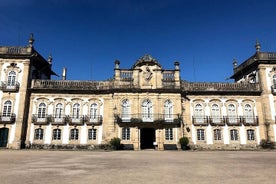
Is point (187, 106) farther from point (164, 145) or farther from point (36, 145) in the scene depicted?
point (36, 145)

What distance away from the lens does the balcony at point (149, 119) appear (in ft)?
88.7

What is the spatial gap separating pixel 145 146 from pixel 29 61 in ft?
61.4

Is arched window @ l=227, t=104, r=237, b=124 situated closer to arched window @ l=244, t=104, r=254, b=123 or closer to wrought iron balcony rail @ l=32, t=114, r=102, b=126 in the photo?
arched window @ l=244, t=104, r=254, b=123

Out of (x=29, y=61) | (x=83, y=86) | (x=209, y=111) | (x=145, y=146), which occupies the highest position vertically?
(x=29, y=61)

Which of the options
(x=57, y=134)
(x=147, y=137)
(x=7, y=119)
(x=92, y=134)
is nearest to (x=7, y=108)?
(x=7, y=119)

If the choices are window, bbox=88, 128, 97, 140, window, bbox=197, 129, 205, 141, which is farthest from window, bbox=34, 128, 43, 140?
window, bbox=197, 129, 205, 141

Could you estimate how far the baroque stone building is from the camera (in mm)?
27250

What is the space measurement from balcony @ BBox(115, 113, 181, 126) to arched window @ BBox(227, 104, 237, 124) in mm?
6998

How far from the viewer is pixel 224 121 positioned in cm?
2845

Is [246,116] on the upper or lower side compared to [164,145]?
upper

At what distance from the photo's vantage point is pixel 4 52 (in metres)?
28.4

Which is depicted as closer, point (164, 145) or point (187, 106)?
point (164, 145)

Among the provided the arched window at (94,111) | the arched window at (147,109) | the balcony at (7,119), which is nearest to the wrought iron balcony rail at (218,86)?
the arched window at (147,109)

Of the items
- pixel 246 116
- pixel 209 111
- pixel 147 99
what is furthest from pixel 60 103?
pixel 246 116
